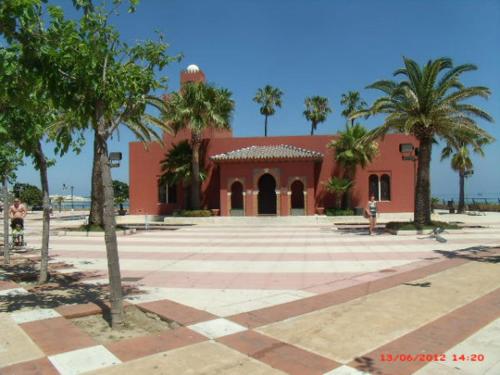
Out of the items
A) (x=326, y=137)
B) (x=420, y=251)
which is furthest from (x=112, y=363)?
(x=326, y=137)

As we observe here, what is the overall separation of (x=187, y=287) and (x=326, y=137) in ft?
87.8

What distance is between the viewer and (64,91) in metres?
5.95

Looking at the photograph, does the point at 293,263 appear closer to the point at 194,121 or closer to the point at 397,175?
the point at 194,121

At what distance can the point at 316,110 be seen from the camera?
57.4 metres

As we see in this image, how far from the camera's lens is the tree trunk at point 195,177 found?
30.7 metres

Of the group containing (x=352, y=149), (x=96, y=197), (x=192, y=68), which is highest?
(x=192, y=68)

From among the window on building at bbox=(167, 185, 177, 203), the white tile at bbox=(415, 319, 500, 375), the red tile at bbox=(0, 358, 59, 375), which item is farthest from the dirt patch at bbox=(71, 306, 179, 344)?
the window on building at bbox=(167, 185, 177, 203)

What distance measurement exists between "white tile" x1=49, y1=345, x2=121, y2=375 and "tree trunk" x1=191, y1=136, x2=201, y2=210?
26.1 meters

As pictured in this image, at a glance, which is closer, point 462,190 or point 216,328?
point 216,328

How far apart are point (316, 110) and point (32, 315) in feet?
176

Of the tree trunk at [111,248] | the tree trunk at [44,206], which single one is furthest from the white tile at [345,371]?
the tree trunk at [44,206]

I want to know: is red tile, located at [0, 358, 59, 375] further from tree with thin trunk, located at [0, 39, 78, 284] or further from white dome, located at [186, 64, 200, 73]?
white dome, located at [186, 64, 200, 73]

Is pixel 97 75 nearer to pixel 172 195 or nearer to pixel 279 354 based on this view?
pixel 279 354
